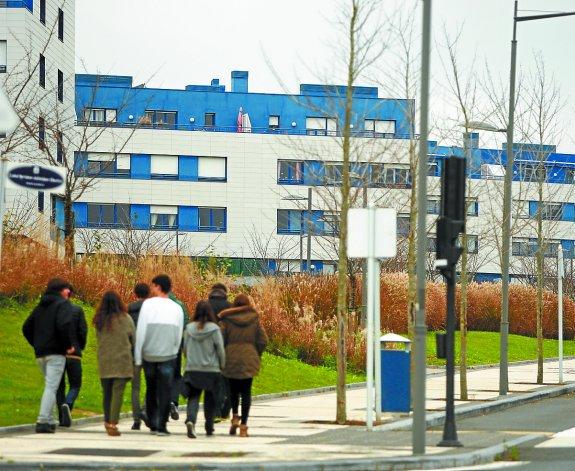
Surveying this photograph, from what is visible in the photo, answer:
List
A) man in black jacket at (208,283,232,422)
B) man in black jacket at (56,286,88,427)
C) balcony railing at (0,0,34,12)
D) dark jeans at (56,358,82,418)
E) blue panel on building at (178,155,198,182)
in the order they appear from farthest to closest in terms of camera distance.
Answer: blue panel on building at (178,155,198,182)
balcony railing at (0,0,34,12)
man in black jacket at (208,283,232,422)
dark jeans at (56,358,82,418)
man in black jacket at (56,286,88,427)

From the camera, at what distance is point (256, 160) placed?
94750 mm

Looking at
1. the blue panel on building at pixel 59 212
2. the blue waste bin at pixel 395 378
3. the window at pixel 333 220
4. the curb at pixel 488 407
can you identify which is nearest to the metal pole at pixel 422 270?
the curb at pixel 488 407

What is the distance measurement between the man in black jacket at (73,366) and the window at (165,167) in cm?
7265

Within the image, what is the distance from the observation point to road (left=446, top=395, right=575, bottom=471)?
1592 centimetres

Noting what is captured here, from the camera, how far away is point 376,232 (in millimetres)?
20156

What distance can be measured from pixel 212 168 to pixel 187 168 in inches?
66.3

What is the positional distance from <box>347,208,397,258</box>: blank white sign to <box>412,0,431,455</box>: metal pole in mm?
3070

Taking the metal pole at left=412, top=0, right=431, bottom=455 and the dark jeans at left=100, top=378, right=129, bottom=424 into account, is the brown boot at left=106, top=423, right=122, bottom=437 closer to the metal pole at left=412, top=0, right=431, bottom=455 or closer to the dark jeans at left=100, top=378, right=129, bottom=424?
the dark jeans at left=100, top=378, right=129, bottom=424

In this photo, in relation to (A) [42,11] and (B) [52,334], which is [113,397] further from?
(A) [42,11]

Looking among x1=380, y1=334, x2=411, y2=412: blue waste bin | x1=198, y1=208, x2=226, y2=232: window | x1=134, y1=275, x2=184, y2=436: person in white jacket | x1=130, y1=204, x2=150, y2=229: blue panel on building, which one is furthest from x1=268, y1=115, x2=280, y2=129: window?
x1=134, y1=275, x2=184, y2=436: person in white jacket

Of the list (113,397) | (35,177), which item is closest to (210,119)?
(113,397)

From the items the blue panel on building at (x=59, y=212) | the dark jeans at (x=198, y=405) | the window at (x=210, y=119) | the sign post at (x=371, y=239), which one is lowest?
the dark jeans at (x=198, y=405)

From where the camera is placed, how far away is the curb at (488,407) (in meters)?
21.1

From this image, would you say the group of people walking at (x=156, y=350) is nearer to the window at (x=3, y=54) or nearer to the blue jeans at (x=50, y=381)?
the blue jeans at (x=50, y=381)
